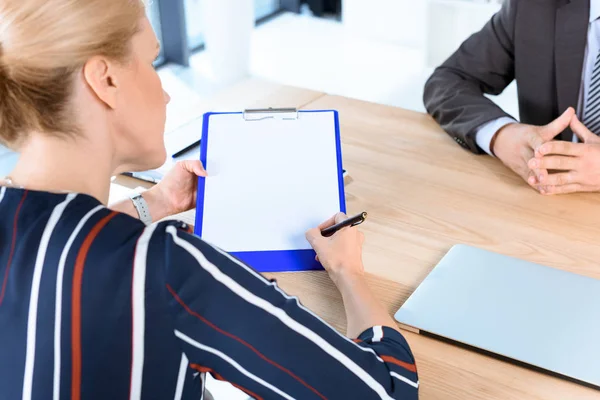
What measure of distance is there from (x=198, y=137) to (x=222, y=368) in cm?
80

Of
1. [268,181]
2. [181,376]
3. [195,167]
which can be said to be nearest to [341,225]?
[268,181]

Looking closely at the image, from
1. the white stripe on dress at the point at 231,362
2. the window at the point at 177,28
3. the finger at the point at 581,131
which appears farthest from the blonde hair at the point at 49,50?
the window at the point at 177,28

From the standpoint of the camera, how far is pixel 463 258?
1085mm

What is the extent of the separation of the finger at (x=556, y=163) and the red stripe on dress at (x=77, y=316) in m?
0.88

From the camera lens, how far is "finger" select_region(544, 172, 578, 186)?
4.16 ft

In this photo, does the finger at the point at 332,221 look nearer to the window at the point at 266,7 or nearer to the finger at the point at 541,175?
the finger at the point at 541,175

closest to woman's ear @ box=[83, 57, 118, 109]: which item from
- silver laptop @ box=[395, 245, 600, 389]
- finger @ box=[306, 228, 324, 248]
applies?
finger @ box=[306, 228, 324, 248]

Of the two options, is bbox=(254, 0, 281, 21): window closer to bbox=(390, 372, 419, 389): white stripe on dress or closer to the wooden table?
the wooden table

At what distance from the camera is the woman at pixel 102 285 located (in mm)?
688

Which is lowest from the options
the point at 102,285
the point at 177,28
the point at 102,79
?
the point at 177,28

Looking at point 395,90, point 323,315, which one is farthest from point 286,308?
point 395,90

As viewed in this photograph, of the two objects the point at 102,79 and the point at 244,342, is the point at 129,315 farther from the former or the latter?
the point at 102,79

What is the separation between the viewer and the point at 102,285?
683 mm

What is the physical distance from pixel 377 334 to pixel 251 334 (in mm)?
222
